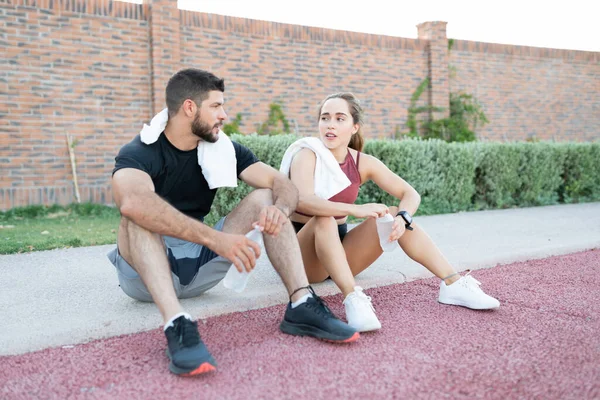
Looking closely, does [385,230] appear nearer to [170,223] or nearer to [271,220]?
[271,220]

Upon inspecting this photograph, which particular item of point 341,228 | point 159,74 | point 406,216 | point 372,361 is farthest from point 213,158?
point 159,74

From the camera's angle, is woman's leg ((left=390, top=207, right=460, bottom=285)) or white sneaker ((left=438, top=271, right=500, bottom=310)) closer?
white sneaker ((left=438, top=271, right=500, bottom=310))

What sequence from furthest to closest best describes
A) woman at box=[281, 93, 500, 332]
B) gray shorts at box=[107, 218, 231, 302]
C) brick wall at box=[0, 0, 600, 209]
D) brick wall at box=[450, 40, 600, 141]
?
brick wall at box=[450, 40, 600, 141]
brick wall at box=[0, 0, 600, 209]
woman at box=[281, 93, 500, 332]
gray shorts at box=[107, 218, 231, 302]

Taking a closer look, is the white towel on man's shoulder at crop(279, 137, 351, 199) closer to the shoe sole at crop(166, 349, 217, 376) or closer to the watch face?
the watch face

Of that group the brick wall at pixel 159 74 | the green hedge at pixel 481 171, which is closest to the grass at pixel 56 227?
the brick wall at pixel 159 74

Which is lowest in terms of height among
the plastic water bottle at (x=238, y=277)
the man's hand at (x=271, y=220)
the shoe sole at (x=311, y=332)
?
the shoe sole at (x=311, y=332)

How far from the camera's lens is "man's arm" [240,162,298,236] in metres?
2.78

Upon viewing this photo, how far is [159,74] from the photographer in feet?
29.3

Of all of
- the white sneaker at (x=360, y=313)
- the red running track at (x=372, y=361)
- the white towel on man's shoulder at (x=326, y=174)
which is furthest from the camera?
the white towel on man's shoulder at (x=326, y=174)

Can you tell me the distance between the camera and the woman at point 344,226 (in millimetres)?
3021

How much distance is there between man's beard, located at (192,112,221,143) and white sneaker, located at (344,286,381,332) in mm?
1150

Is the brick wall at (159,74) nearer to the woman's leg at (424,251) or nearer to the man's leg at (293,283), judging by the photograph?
the man's leg at (293,283)

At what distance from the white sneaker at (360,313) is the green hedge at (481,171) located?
430 cm

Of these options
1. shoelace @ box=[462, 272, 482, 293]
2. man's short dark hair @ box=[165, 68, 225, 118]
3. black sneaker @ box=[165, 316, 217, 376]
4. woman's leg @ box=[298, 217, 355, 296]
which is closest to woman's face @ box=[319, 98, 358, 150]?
woman's leg @ box=[298, 217, 355, 296]
